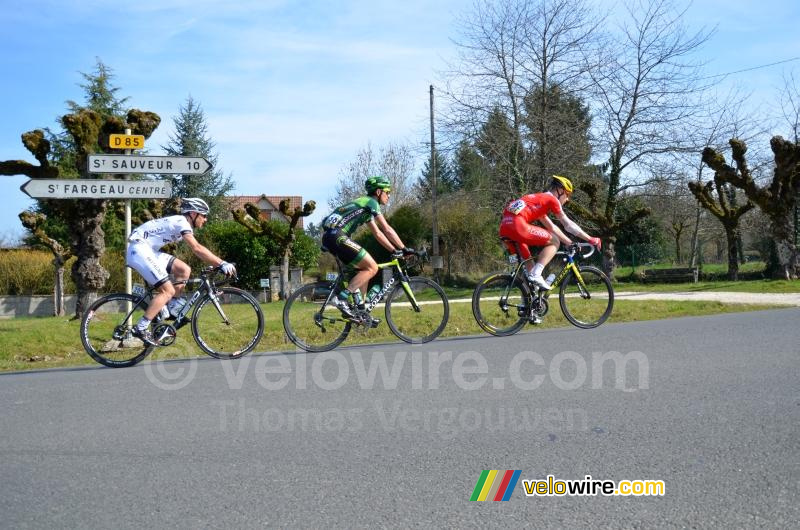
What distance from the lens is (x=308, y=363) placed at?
7.04 m

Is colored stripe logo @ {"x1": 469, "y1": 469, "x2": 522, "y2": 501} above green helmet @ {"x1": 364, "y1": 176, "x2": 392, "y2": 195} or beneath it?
beneath

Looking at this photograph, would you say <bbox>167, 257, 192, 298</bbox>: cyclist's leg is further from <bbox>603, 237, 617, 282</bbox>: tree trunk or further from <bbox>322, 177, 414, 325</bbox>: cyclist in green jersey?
<bbox>603, 237, 617, 282</bbox>: tree trunk

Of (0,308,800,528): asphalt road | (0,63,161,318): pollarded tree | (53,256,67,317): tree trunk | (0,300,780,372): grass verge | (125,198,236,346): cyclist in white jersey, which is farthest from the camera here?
(53,256,67,317): tree trunk

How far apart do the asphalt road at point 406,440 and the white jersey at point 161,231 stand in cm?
148

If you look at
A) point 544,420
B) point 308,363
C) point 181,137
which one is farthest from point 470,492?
point 181,137

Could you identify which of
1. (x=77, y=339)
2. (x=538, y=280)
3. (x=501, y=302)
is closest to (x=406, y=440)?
(x=501, y=302)

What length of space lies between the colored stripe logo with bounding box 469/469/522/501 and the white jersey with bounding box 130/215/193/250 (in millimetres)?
5038

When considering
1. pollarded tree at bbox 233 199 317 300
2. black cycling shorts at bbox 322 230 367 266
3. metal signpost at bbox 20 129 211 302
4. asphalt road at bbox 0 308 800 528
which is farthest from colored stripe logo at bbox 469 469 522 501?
pollarded tree at bbox 233 199 317 300

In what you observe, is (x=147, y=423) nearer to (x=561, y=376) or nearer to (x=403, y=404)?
(x=403, y=404)

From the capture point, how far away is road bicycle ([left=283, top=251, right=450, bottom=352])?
8180 mm

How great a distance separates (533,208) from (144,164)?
5312mm

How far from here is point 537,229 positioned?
9.09 m

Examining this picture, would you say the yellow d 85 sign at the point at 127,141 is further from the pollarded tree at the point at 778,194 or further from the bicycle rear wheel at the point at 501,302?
the pollarded tree at the point at 778,194
